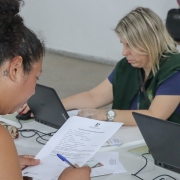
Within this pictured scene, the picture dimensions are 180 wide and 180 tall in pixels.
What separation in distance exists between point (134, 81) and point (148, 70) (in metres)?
0.11

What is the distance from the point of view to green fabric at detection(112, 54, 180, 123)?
2096 millimetres

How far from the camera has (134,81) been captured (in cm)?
228

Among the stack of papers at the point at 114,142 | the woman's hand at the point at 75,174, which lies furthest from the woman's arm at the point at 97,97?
the woman's hand at the point at 75,174

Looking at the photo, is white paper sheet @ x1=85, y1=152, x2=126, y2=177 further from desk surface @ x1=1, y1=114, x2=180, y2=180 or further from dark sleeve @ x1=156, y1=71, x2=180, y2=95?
dark sleeve @ x1=156, y1=71, x2=180, y2=95

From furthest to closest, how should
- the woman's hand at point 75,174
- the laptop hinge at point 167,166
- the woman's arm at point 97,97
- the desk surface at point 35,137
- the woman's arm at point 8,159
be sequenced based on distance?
the woman's arm at point 97,97 < the desk surface at point 35,137 < the laptop hinge at point 167,166 < the woman's hand at point 75,174 < the woman's arm at point 8,159

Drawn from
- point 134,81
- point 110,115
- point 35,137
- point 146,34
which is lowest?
point 35,137

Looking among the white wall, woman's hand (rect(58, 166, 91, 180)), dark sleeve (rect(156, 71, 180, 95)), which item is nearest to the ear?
woman's hand (rect(58, 166, 91, 180))

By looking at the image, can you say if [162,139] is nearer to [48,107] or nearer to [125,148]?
[125,148]

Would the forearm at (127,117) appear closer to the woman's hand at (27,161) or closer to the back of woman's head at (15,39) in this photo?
the woman's hand at (27,161)

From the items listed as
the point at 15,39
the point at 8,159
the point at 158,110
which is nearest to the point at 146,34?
the point at 158,110

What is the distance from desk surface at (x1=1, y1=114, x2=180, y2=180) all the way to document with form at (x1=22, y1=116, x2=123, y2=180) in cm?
11

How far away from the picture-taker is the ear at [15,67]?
1035 mm

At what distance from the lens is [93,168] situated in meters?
1.58

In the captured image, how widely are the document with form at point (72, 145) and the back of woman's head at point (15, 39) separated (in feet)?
1.70
